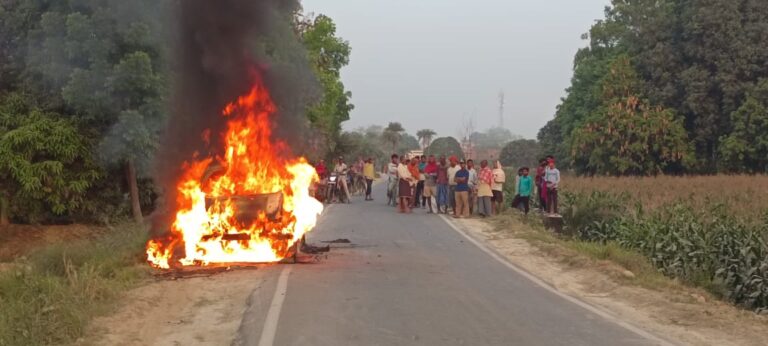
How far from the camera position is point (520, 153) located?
256 feet

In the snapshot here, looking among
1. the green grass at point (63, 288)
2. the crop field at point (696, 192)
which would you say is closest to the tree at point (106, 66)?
the green grass at point (63, 288)

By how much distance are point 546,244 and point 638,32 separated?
102 feet

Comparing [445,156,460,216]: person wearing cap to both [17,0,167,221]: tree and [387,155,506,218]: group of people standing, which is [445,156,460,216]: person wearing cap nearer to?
[387,155,506,218]: group of people standing

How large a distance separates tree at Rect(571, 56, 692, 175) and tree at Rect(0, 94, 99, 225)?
28.7m

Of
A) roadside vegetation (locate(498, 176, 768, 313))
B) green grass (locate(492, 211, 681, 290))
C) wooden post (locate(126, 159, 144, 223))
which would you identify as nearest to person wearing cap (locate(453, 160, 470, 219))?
roadside vegetation (locate(498, 176, 768, 313))

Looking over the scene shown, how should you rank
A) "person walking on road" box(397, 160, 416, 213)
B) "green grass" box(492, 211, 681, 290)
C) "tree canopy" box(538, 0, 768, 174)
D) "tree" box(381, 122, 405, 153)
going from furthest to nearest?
"tree" box(381, 122, 405, 153) < "tree canopy" box(538, 0, 768, 174) < "person walking on road" box(397, 160, 416, 213) < "green grass" box(492, 211, 681, 290)

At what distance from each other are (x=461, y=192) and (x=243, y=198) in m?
10.3

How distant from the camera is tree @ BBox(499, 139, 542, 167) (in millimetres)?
76375

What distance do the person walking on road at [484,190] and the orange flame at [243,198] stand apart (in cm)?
801

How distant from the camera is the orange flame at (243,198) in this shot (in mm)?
11672

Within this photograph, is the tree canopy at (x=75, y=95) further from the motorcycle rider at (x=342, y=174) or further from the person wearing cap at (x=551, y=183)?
the motorcycle rider at (x=342, y=174)

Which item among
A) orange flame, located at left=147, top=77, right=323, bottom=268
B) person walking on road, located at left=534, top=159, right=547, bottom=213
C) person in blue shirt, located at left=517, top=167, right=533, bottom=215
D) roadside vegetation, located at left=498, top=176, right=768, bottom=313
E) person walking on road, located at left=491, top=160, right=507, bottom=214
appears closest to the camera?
roadside vegetation, located at left=498, top=176, right=768, bottom=313

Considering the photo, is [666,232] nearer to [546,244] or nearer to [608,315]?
[546,244]

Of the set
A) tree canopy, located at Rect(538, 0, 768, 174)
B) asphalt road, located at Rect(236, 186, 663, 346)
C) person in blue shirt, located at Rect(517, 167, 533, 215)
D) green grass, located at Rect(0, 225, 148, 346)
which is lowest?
asphalt road, located at Rect(236, 186, 663, 346)
